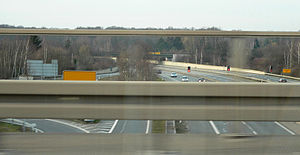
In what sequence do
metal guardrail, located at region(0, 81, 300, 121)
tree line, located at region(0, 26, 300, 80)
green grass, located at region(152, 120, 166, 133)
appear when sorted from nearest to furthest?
metal guardrail, located at region(0, 81, 300, 121) < green grass, located at region(152, 120, 166, 133) < tree line, located at region(0, 26, 300, 80)

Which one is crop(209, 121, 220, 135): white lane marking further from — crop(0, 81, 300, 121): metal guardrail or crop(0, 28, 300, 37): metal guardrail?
crop(0, 28, 300, 37): metal guardrail

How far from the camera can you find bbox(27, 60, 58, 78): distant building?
149 inches

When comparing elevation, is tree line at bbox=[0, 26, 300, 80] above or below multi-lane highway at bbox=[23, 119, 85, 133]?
above

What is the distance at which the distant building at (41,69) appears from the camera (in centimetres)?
379

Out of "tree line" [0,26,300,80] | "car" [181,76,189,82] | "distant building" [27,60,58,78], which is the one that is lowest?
"car" [181,76,189,82]

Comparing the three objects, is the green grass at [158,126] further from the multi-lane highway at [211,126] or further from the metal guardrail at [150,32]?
the metal guardrail at [150,32]

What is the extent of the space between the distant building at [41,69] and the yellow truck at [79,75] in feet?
0.38

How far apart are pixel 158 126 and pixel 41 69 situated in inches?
51.9

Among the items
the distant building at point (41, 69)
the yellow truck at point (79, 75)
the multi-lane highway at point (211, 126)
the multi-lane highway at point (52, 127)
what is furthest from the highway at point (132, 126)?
the distant building at point (41, 69)

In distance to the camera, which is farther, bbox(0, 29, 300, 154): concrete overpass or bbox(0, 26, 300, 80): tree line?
bbox(0, 26, 300, 80): tree line

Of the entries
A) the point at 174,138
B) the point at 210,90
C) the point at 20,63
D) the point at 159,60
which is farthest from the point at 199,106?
the point at 20,63

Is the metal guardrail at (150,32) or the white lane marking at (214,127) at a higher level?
the metal guardrail at (150,32)

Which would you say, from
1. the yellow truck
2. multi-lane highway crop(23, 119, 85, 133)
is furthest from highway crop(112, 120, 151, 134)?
the yellow truck

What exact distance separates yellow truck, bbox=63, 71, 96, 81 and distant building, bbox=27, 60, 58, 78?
12 cm
